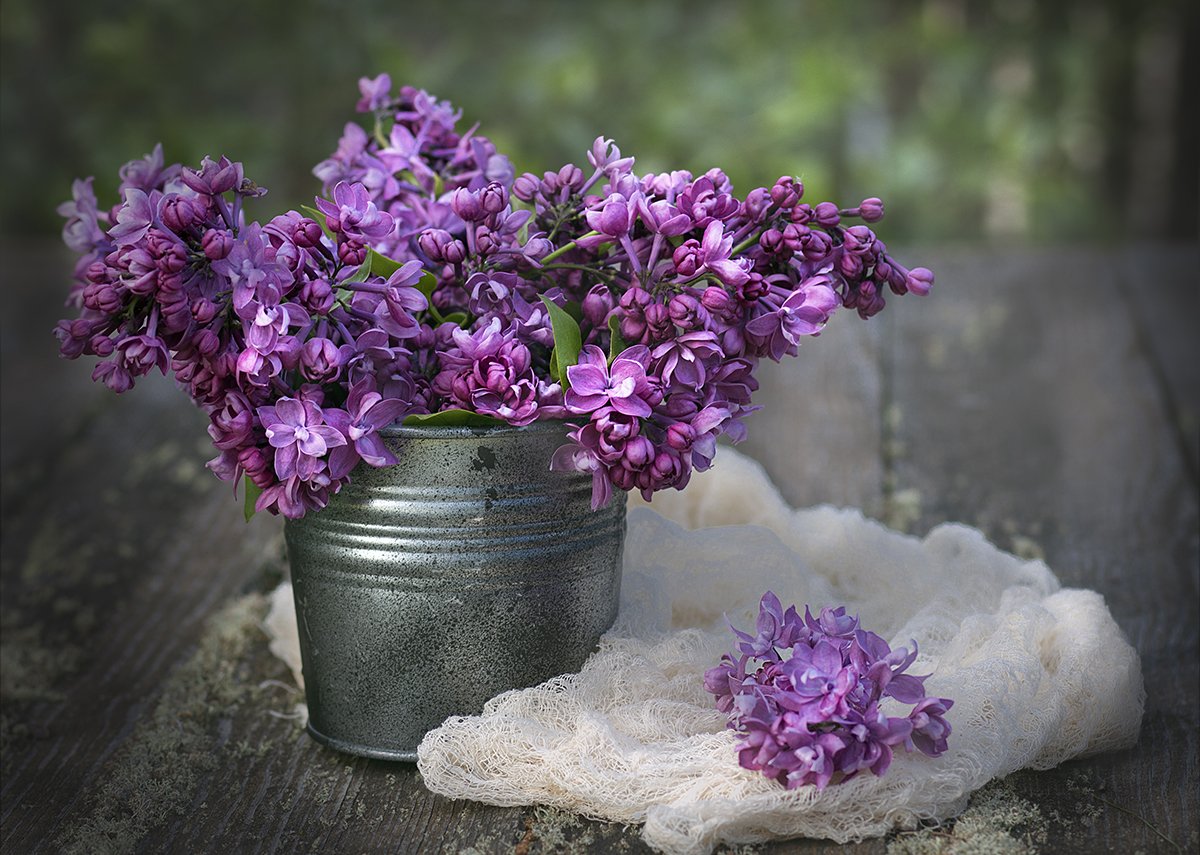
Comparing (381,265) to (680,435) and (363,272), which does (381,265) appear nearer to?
(363,272)

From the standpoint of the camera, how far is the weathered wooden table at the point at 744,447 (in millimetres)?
1070

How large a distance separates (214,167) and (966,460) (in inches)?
55.1

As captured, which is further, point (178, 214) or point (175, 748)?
point (175, 748)

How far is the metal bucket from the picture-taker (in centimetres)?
107

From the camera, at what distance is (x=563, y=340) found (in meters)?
1.05

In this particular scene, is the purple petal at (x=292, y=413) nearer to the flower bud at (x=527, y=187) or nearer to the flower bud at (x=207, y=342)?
the flower bud at (x=207, y=342)

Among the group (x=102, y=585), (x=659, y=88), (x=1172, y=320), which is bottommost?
(x=102, y=585)

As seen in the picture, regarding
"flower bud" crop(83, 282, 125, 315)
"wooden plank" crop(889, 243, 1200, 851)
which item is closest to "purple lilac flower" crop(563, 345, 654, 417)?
"flower bud" crop(83, 282, 125, 315)

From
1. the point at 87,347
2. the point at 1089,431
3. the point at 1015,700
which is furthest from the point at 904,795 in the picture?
the point at 1089,431

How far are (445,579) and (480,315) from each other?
8.7 inches

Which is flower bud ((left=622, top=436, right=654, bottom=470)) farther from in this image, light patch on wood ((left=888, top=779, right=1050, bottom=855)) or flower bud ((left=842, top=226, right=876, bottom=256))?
light patch on wood ((left=888, top=779, right=1050, bottom=855))

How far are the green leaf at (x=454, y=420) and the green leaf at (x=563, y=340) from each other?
6cm

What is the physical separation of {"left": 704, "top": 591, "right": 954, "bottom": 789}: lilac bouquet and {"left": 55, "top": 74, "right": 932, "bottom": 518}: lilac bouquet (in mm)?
165

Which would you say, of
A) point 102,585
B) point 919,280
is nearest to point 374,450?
point 919,280
